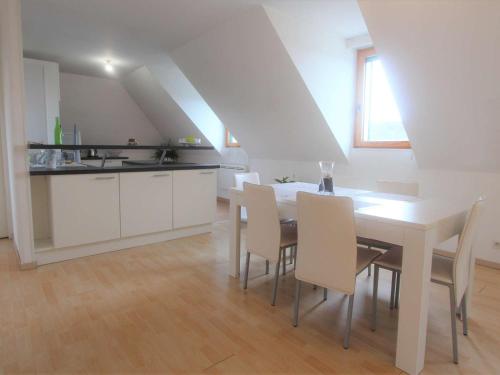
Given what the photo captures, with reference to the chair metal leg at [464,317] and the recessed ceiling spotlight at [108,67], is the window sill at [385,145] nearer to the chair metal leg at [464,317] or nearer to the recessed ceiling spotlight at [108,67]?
the chair metal leg at [464,317]

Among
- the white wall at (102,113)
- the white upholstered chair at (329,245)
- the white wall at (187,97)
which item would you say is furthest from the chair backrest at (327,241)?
the white wall at (102,113)

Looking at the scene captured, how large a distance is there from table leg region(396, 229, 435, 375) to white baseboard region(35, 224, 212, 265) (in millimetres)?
2809

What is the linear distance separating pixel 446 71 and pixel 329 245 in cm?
184

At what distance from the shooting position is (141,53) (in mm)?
4680

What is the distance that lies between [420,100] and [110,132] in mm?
5998

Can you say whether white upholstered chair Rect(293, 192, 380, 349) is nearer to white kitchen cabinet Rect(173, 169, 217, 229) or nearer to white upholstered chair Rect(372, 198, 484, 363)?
white upholstered chair Rect(372, 198, 484, 363)

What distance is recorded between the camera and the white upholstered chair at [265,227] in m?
2.35

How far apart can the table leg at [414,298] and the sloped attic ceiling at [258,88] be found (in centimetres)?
236

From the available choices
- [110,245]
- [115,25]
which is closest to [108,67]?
[115,25]

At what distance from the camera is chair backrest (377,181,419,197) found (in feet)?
9.11

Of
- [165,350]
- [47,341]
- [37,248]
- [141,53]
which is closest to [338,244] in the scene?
[165,350]

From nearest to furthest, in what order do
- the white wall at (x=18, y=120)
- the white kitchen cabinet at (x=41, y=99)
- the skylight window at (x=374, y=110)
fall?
the white wall at (x=18, y=120) < the skylight window at (x=374, y=110) < the white kitchen cabinet at (x=41, y=99)

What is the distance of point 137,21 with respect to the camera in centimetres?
346

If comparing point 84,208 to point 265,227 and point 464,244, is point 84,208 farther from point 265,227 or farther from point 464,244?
point 464,244
